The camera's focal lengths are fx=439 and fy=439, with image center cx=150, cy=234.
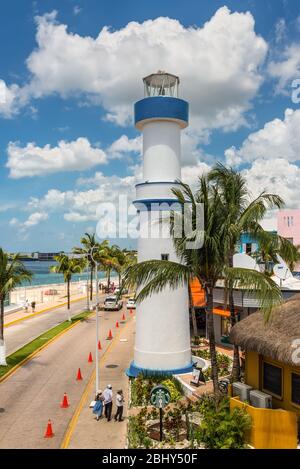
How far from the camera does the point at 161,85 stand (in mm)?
25594

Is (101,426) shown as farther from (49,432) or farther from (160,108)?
(160,108)

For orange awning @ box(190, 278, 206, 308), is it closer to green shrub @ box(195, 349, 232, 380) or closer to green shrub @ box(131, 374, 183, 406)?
green shrub @ box(195, 349, 232, 380)

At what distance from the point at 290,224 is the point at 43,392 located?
53.7 m

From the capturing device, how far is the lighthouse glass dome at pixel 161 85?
→ 2545 centimetres

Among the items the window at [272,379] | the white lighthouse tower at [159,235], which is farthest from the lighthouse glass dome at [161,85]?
the window at [272,379]

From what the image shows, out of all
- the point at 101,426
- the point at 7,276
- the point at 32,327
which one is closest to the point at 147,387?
the point at 101,426

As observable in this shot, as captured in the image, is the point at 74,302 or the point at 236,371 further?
the point at 74,302

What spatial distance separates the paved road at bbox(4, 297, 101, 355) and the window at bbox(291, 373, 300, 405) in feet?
70.2

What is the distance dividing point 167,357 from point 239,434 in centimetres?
931

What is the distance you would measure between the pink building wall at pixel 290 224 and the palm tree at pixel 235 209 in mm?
47323

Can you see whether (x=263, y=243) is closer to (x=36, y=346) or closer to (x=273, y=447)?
(x=273, y=447)

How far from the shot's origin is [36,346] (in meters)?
32.9

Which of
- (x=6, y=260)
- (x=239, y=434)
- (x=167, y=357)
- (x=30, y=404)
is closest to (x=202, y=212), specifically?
(x=239, y=434)

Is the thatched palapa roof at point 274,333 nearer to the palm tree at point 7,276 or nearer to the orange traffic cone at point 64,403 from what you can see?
the orange traffic cone at point 64,403
